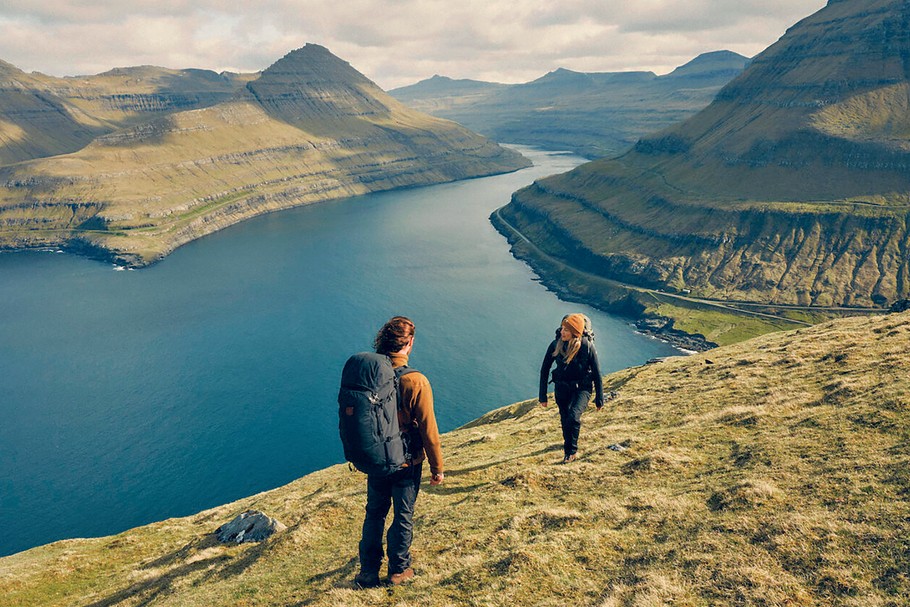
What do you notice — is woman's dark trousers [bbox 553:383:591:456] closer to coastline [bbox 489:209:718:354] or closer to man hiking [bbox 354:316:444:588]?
man hiking [bbox 354:316:444:588]

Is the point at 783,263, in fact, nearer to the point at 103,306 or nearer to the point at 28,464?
the point at 28,464

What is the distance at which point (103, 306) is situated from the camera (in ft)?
632

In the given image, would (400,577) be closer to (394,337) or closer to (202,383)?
(394,337)

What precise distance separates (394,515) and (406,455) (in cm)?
175

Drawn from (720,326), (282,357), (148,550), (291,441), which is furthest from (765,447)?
(720,326)

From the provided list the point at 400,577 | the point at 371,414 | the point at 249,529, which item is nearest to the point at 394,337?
the point at 371,414

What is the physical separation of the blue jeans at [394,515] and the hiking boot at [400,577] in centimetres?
10

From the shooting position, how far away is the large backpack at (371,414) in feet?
37.0

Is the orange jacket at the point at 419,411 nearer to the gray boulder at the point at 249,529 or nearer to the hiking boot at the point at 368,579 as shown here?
the hiking boot at the point at 368,579

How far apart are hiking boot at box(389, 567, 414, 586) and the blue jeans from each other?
101 mm

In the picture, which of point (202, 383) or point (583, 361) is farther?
point (202, 383)

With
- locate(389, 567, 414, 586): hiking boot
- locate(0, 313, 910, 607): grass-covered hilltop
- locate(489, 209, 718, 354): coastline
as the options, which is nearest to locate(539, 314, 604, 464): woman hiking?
locate(0, 313, 910, 607): grass-covered hilltop

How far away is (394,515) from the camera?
42.0ft

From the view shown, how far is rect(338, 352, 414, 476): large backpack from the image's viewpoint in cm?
1127
